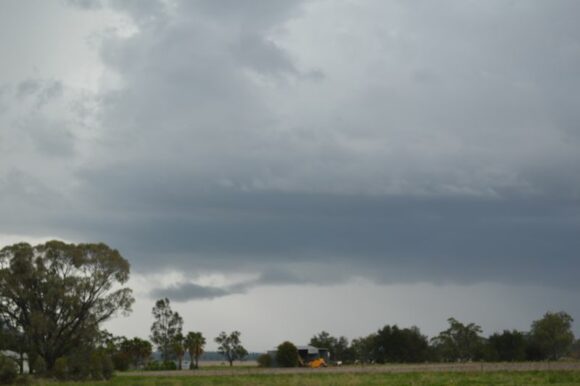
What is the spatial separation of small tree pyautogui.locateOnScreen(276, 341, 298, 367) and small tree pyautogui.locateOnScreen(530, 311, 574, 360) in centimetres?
4292

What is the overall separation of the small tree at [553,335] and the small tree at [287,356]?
42.9 metres

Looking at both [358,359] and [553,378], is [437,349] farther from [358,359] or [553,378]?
[553,378]

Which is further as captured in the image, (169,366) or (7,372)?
(169,366)

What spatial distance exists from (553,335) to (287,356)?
50355 mm

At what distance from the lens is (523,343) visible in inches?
4451

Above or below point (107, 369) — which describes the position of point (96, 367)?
above

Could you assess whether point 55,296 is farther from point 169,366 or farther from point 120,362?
point 169,366

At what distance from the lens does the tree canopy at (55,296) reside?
79125 millimetres

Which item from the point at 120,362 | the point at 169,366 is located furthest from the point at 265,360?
the point at 169,366

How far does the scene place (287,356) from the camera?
102250mm

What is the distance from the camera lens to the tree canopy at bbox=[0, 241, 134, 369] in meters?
79.1

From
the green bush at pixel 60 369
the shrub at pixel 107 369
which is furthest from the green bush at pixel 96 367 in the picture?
the green bush at pixel 60 369

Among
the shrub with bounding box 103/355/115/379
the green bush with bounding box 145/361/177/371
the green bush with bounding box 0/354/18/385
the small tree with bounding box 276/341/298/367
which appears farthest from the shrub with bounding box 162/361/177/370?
the green bush with bounding box 0/354/18/385

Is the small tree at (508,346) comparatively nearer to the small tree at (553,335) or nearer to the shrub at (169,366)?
the small tree at (553,335)
